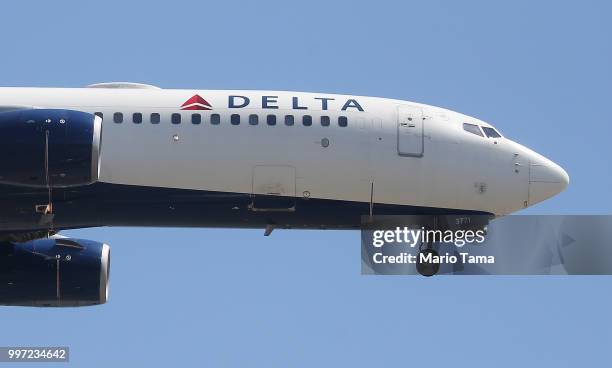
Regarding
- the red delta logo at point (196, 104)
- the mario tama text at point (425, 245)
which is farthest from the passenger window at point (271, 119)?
the mario tama text at point (425, 245)

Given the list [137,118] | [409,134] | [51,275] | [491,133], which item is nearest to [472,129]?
[491,133]

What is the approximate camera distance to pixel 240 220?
51.5 metres

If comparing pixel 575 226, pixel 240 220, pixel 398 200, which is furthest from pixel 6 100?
pixel 575 226

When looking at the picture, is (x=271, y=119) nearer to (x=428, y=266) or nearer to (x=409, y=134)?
(x=409, y=134)

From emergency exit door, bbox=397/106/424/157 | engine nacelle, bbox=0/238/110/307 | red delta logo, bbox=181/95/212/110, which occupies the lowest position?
engine nacelle, bbox=0/238/110/307

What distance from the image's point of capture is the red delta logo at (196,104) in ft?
168

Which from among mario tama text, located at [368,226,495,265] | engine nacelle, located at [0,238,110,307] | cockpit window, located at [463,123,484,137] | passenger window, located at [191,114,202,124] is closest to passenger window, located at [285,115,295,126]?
passenger window, located at [191,114,202,124]

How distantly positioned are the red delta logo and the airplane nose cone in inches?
355

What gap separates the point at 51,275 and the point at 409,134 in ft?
37.4

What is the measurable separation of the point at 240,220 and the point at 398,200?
13.9 feet

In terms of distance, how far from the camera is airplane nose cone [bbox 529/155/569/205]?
52656mm

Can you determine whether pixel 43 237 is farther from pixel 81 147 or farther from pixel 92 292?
pixel 81 147

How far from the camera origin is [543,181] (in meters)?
52.7

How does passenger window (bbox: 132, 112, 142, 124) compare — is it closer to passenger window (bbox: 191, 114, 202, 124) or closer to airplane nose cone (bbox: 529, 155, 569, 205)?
passenger window (bbox: 191, 114, 202, 124)
